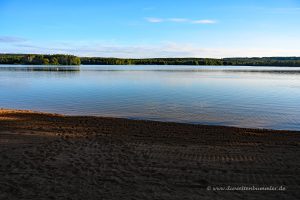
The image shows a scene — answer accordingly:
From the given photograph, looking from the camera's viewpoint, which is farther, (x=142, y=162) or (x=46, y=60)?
(x=46, y=60)

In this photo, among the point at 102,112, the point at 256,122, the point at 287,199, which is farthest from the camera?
the point at 102,112

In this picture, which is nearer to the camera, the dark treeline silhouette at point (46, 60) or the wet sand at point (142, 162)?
the wet sand at point (142, 162)

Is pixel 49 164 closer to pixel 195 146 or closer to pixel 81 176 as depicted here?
pixel 81 176

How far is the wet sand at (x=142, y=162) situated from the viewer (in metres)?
7.38

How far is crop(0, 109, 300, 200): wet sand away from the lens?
291 inches

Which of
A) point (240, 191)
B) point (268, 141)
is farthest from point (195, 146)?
point (240, 191)

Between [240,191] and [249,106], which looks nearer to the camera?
[240,191]

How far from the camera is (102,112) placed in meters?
21.7

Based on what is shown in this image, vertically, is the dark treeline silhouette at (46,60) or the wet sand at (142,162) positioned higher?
the dark treeline silhouette at (46,60)

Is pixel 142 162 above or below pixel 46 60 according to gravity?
below

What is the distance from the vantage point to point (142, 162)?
9.48 metres

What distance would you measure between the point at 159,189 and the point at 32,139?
21.2 ft

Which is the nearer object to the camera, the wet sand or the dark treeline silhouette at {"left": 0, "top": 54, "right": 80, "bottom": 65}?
the wet sand

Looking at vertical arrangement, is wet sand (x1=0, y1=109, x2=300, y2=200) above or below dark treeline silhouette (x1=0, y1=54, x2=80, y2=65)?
below
